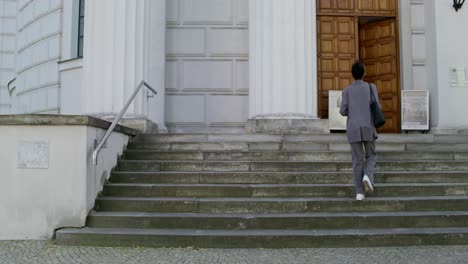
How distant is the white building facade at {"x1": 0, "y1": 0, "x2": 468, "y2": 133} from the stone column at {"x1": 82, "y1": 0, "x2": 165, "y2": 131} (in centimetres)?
2

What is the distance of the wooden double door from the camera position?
1138 centimetres

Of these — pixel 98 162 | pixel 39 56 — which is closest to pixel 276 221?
pixel 98 162

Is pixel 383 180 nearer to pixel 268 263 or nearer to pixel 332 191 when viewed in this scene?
pixel 332 191

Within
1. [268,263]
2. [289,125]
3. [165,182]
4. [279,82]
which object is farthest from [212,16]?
[268,263]

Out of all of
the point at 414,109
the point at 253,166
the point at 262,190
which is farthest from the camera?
the point at 414,109

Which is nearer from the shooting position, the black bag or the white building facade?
the black bag

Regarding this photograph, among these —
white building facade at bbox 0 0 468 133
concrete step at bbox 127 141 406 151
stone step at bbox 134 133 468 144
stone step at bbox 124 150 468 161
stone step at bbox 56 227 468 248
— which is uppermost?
white building facade at bbox 0 0 468 133

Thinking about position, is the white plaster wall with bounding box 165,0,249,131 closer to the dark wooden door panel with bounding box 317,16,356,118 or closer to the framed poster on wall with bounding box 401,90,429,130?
the dark wooden door panel with bounding box 317,16,356,118

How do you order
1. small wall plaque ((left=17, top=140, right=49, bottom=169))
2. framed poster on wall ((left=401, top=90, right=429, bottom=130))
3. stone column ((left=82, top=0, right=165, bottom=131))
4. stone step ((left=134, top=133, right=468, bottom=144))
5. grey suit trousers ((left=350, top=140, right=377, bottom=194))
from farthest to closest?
framed poster on wall ((left=401, top=90, right=429, bottom=130)) < stone column ((left=82, top=0, right=165, bottom=131)) < stone step ((left=134, top=133, right=468, bottom=144)) < grey suit trousers ((left=350, top=140, right=377, bottom=194)) < small wall plaque ((left=17, top=140, right=49, bottom=169))

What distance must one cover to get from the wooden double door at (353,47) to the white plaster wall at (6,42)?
12967mm

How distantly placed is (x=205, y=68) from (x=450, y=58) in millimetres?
5668

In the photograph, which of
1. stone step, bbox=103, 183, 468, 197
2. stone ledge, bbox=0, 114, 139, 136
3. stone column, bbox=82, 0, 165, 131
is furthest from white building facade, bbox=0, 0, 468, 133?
stone ledge, bbox=0, 114, 139, 136

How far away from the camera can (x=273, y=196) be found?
6391 mm

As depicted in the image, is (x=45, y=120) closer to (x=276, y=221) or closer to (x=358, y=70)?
(x=276, y=221)
